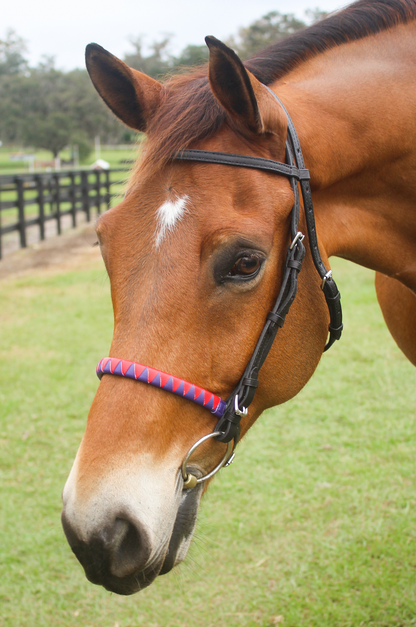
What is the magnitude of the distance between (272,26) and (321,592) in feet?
95.3

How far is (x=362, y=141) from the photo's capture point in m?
1.74

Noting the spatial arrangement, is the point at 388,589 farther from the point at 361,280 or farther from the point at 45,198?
the point at 45,198

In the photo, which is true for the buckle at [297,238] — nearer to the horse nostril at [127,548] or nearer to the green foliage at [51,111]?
the horse nostril at [127,548]

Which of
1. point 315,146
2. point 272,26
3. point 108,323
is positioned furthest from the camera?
point 272,26

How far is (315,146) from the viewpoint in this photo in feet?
5.37

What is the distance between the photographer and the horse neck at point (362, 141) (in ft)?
5.51

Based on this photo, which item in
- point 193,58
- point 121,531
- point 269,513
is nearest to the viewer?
point 121,531

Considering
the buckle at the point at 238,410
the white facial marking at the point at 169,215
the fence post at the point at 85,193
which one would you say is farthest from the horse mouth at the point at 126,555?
the fence post at the point at 85,193

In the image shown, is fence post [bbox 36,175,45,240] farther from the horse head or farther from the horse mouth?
the horse mouth

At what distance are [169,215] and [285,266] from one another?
0.39 m

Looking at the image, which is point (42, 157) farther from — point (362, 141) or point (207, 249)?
point (207, 249)

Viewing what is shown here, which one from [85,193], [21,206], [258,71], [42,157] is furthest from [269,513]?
[42,157]

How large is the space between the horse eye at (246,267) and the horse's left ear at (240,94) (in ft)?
1.31

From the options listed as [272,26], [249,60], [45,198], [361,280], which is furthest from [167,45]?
[249,60]
